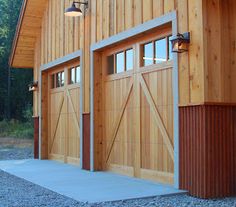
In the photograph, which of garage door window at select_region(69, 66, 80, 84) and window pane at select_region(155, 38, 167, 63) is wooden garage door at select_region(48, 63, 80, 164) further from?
window pane at select_region(155, 38, 167, 63)

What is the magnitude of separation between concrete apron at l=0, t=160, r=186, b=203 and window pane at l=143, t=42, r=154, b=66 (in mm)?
2196

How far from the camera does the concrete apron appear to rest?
22.0 feet

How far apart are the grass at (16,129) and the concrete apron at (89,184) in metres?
12.7

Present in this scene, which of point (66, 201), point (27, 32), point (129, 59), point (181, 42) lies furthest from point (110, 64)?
point (27, 32)

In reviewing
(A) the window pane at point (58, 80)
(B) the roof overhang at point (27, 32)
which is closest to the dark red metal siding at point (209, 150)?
(A) the window pane at point (58, 80)

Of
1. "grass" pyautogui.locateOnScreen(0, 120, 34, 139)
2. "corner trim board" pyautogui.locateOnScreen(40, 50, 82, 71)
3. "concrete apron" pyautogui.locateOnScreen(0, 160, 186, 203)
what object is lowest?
"concrete apron" pyautogui.locateOnScreen(0, 160, 186, 203)

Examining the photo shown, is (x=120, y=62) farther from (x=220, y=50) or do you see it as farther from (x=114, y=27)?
(x=220, y=50)

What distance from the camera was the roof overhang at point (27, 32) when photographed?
13148 millimetres

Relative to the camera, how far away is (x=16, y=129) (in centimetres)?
2589

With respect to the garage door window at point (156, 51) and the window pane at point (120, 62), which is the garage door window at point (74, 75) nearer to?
the window pane at point (120, 62)

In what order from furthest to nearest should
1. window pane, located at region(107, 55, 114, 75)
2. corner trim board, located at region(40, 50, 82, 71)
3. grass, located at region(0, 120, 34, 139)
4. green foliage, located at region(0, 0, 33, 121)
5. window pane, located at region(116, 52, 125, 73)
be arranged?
green foliage, located at region(0, 0, 33, 121) → grass, located at region(0, 120, 34, 139) → corner trim board, located at region(40, 50, 82, 71) → window pane, located at region(107, 55, 114, 75) → window pane, located at region(116, 52, 125, 73)

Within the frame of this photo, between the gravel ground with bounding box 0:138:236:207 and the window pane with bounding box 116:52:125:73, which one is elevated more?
the window pane with bounding box 116:52:125:73

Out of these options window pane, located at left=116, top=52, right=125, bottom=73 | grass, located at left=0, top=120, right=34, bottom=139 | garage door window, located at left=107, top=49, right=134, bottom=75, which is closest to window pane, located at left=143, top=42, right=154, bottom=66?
garage door window, located at left=107, top=49, right=134, bottom=75

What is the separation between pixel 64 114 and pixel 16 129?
1445 cm
